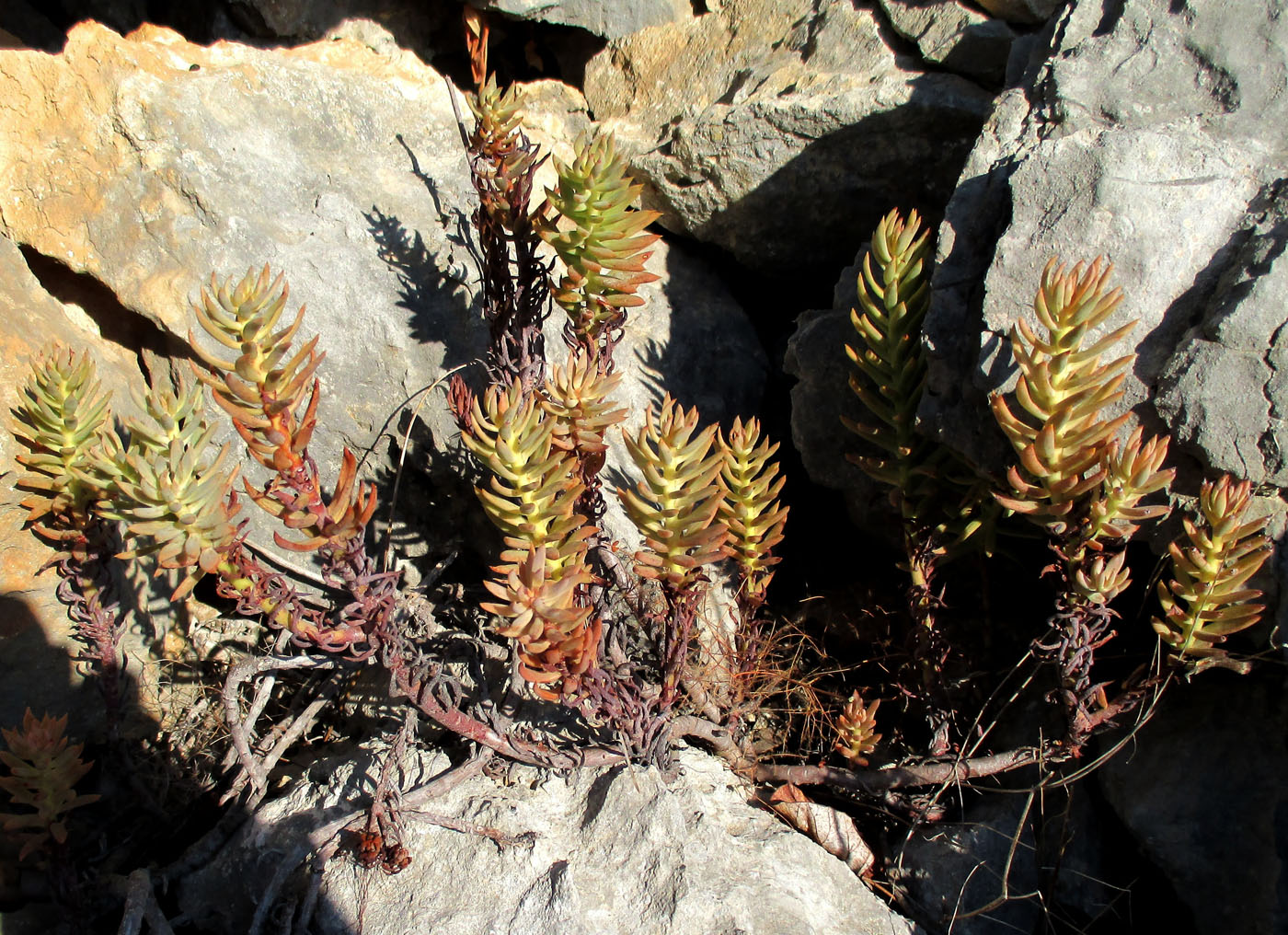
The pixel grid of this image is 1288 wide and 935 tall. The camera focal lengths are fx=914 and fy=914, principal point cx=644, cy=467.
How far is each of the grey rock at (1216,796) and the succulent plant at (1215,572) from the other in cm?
26

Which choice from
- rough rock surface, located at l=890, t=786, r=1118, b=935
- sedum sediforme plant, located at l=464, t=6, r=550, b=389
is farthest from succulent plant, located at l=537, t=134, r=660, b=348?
rough rock surface, located at l=890, t=786, r=1118, b=935

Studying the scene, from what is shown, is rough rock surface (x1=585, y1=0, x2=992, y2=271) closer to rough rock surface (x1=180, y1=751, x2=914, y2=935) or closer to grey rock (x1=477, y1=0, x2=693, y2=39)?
grey rock (x1=477, y1=0, x2=693, y2=39)

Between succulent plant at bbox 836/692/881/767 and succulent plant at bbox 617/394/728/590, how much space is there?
698 mm

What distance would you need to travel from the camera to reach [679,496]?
201cm

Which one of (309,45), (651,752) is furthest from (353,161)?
(651,752)

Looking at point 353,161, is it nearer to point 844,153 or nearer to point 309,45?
point 309,45

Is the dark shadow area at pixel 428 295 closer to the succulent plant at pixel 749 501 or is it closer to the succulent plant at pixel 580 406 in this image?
the succulent plant at pixel 580 406

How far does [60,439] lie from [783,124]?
2.28m

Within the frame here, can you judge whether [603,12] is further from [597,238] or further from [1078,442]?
[1078,442]

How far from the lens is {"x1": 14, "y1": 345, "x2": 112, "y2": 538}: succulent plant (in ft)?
7.07

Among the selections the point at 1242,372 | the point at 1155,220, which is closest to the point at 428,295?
the point at 1155,220

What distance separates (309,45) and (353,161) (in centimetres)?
57

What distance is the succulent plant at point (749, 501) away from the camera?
7.30 ft

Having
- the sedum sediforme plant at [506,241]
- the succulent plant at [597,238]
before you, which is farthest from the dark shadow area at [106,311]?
the succulent plant at [597,238]
